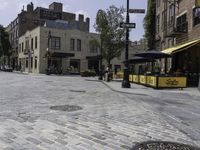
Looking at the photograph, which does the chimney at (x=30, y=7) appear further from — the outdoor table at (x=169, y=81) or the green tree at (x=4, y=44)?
the outdoor table at (x=169, y=81)

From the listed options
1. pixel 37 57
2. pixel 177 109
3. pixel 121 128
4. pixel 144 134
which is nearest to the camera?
pixel 144 134

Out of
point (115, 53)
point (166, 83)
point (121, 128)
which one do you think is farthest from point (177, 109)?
point (115, 53)

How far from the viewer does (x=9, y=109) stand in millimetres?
11336

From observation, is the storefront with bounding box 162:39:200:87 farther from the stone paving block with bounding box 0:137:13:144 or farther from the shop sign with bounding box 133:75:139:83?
the stone paving block with bounding box 0:137:13:144

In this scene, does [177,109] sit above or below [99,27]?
below

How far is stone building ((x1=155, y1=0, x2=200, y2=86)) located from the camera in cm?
2908

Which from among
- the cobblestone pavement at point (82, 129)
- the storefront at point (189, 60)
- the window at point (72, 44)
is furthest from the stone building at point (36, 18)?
the cobblestone pavement at point (82, 129)

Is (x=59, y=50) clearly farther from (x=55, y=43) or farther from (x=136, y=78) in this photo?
(x=136, y=78)

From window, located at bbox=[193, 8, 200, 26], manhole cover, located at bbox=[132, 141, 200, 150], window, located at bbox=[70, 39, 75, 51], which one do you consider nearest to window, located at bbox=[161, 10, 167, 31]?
window, located at bbox=[193, 8, 200, 26]

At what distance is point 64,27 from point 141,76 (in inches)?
1609

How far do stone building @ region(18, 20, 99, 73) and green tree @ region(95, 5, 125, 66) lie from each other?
695 inches

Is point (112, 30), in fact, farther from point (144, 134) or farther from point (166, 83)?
point (144, 134)

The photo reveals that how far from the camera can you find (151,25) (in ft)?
155

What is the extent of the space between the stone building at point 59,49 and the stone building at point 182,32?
2396cm
